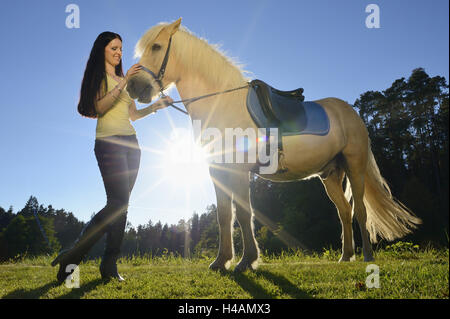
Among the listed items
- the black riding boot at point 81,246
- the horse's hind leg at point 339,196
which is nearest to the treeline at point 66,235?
the black riding boot at point 81,246

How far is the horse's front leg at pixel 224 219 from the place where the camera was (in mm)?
3471

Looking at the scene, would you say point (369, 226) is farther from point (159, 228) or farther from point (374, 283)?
point (159, 228)

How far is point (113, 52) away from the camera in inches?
127

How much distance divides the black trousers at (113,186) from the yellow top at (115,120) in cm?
7

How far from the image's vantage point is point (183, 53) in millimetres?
3773

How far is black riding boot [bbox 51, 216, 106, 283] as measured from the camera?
2.80 meters

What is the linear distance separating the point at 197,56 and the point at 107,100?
1466mm

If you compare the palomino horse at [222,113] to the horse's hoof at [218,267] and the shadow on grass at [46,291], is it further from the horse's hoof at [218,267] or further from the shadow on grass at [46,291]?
the shadow on grass at [46,291]

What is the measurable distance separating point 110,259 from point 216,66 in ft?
9.05

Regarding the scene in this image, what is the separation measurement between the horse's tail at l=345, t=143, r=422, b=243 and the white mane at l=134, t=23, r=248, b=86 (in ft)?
10.1

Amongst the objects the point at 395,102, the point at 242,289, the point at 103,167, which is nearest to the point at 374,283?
the point at 242,289

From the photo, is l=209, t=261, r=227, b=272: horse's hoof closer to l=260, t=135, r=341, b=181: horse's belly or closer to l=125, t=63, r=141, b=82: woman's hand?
l=260, t=135, r=341, b=181: horse's belly

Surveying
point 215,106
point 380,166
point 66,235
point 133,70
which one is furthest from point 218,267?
point 66,235

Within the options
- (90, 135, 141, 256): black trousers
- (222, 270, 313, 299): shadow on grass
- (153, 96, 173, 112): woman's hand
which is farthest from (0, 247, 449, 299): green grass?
(153, 96, 173, 112): woman's hand
